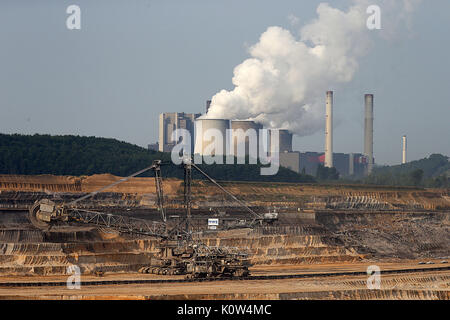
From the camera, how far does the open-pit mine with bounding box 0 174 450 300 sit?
81.0m

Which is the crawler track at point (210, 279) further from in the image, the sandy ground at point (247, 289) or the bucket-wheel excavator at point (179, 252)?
the sandy ground at point (247, 289)

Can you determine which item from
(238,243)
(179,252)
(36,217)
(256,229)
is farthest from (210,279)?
(256,229)

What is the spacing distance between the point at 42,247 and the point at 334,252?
4299 centimetres

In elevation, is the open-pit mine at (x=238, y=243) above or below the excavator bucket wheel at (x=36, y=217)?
below

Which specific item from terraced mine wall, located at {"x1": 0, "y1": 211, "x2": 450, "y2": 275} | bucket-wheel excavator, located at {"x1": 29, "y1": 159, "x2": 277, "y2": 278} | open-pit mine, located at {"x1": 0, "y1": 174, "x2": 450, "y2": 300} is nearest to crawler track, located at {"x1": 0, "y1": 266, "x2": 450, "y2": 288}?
open-pit mine, located at {"x1": 0, "y1": 174, "x2": 450, "y2": 300}

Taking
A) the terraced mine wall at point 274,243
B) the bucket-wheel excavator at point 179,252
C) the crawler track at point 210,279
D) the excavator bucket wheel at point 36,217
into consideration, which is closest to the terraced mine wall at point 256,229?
the terraced mine wall at point 274,243

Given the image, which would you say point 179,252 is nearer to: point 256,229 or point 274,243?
point 274,243

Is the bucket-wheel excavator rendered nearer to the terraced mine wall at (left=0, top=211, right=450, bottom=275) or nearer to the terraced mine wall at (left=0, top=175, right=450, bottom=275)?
the terraced mine wall at (left=0, top=211, right=450, bottom=275)

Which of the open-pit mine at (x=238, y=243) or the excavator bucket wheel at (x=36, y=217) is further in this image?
the excavator bucket wheel at (x=36, y=217)

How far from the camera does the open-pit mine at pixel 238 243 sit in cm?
8100

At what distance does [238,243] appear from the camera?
392 ft

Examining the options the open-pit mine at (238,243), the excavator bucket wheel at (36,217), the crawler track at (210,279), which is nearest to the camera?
the open-pit mine at (238,243)

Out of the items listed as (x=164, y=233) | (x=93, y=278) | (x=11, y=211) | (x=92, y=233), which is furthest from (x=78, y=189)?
(x=93, y=278)
